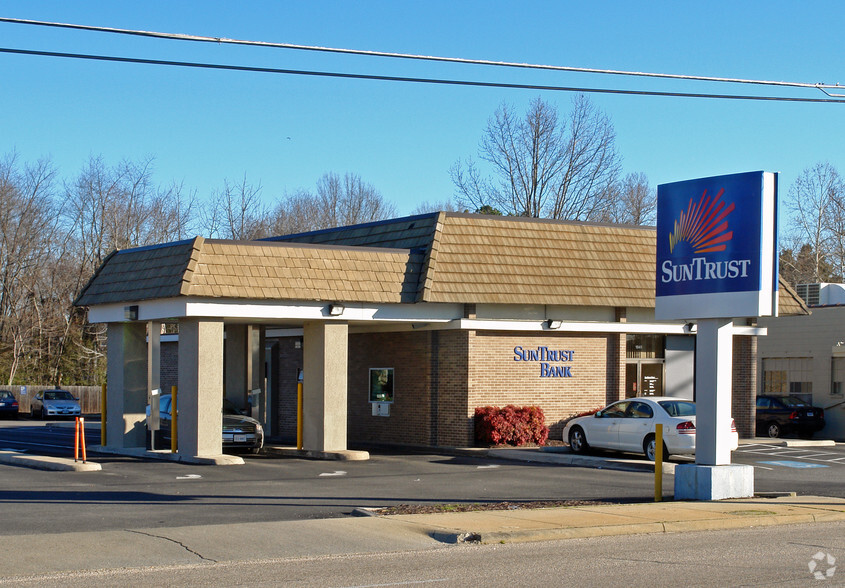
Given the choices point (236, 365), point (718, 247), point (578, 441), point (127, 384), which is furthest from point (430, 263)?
point (718, 247)

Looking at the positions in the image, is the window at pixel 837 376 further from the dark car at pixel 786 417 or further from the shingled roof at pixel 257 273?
the shingled roof at pixel 257 273

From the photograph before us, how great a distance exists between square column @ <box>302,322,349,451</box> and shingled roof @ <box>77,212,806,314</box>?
1.08 metres

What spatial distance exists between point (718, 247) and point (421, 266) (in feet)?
32.2

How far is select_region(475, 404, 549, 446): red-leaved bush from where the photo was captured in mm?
24609

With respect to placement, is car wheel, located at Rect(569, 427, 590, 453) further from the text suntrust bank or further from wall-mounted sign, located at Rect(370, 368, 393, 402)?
the text suntrust bank

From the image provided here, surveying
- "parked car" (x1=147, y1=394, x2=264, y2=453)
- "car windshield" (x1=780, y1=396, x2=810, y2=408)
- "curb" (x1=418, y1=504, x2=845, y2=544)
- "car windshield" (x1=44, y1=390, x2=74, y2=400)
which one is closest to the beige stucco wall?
"car windshield" (x1=780, y1=396, x2=810, y2=408)

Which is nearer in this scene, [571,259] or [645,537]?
[645,537]

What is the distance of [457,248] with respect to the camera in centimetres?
2489

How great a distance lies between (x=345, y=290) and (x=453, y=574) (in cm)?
1368

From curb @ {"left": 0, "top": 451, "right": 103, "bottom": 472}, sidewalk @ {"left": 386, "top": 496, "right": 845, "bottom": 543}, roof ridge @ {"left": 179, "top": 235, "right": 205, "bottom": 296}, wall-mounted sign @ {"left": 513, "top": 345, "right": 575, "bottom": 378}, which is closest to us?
sidewalk @ {"left": 386, "top": 496, "right": 845, "bottom": 543}

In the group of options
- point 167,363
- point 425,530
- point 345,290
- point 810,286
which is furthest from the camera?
point 810,286

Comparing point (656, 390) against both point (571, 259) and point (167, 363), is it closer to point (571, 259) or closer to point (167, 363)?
point (571, 259)

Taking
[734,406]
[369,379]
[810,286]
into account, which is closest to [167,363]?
[369,379]

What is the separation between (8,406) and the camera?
162 ft
